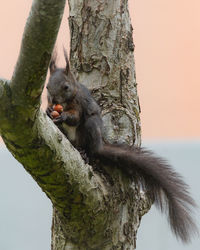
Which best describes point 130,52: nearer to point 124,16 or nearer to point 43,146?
point 124,16

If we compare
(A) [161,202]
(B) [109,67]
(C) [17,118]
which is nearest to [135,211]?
(A) [161,202]

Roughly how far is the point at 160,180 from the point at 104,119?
0.43m

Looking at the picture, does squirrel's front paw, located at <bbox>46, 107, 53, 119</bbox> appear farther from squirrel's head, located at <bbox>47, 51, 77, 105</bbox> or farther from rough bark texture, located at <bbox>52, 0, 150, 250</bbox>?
rough bark texture, located at <bbox>52, 0, 150, 250</bbox>

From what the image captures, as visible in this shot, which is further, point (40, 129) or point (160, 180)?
point (160, 180)

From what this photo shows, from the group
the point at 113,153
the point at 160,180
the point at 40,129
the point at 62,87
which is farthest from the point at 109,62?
the point at 40,129

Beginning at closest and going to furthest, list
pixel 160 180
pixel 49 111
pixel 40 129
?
pixel 40 129 < pixel 160 180 < pixel 49 111

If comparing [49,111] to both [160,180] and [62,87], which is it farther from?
[160,180]

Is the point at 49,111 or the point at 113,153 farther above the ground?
the point at 49,111

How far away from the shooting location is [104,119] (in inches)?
97.2

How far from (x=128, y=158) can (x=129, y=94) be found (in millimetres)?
383

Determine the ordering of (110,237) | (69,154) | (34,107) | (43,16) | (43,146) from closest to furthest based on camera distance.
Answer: (43,16) → (34,107) → (43,146) → (69,154) → (110,237)

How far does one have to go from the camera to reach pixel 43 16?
1.32m

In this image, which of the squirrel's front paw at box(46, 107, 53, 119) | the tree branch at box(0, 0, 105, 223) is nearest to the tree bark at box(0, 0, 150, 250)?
the tree branch at box(0, 0, 105, 223)

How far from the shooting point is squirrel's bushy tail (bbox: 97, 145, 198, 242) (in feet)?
7.06
